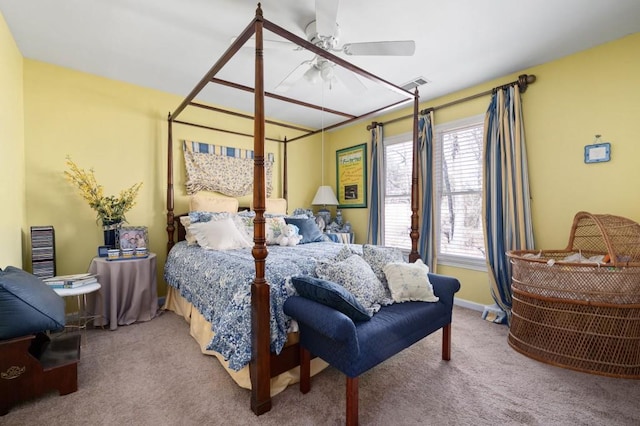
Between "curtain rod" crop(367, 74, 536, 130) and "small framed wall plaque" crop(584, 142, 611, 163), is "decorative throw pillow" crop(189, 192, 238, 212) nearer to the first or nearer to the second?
"curtain rod" crop(367, 74, 536, 130)

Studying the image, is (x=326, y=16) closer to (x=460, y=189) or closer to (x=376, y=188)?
(x=460, y=189)

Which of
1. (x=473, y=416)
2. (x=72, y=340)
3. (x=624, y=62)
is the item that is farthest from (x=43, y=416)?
(x=624, y=62)

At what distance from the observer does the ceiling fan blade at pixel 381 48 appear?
1.92m

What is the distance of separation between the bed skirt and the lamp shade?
2.36 meters

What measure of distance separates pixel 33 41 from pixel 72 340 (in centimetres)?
246

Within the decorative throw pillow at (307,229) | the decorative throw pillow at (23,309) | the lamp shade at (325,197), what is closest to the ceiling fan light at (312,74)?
the decorative throw pillow at (307,229)

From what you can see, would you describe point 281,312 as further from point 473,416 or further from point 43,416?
point 43,416

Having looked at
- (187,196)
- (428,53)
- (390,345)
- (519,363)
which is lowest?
(519,363)

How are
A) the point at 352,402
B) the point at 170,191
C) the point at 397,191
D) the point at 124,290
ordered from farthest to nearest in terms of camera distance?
1. the point at 397,191
2. the point at 170,191
3. the point at 124,290
4. the point at 352,402

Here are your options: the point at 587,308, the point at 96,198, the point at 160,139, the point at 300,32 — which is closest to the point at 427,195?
the point at 587,308

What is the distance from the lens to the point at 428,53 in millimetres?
2531

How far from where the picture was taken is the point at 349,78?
2453 millimetres

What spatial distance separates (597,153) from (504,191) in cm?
74

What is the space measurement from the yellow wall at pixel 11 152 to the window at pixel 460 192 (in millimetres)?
4036
